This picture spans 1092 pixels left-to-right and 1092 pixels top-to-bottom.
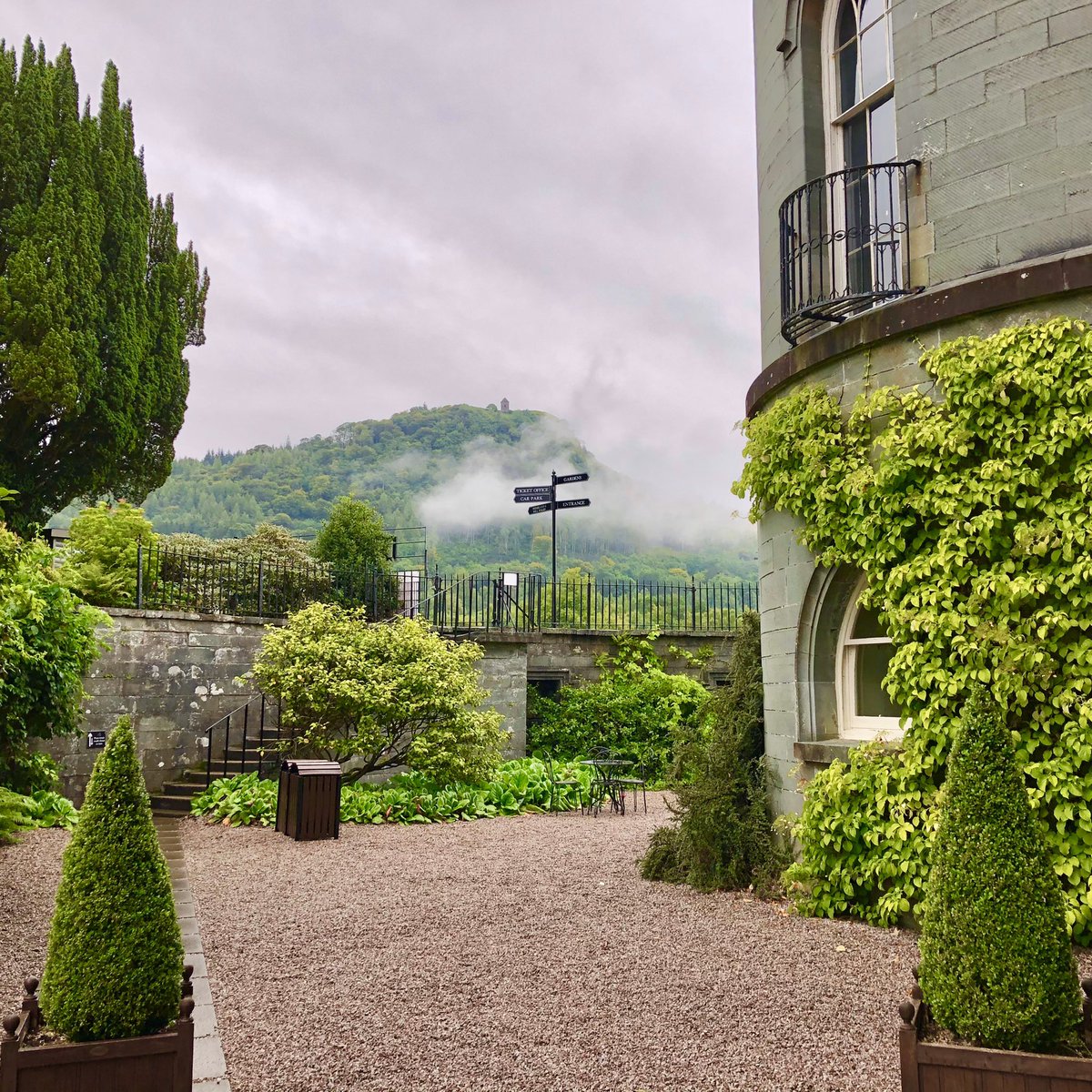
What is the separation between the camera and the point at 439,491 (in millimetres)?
86875

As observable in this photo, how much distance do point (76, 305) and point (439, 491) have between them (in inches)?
2729

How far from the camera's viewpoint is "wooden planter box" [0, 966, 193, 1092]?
3.21 meters

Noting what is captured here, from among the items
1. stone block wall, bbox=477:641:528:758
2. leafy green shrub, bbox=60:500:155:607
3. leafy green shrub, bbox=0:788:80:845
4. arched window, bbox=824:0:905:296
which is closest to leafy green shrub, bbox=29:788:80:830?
leafy green shrub, bbox=0:788:80:845

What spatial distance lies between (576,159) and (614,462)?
71.6 metres

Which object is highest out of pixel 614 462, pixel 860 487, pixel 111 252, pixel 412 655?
pixel 614 462

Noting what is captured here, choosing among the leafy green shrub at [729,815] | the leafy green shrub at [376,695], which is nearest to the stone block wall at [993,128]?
the leafy green shrub at [729,815]

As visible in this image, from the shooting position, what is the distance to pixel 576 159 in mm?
81062

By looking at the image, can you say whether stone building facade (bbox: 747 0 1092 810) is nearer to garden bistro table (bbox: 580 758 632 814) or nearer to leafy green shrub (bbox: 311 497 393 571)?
garden bistro table (bbox: 580 758 632 814)

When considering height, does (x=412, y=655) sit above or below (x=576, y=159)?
below

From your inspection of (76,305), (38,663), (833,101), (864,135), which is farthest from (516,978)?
(76,305)

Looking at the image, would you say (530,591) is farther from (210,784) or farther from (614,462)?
(614,462)

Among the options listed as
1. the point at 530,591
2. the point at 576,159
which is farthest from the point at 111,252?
the point at 576,159

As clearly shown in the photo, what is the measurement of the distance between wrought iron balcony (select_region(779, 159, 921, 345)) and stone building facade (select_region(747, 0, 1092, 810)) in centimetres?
2

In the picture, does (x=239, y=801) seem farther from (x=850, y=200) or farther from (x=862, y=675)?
(x=850, y=200)
